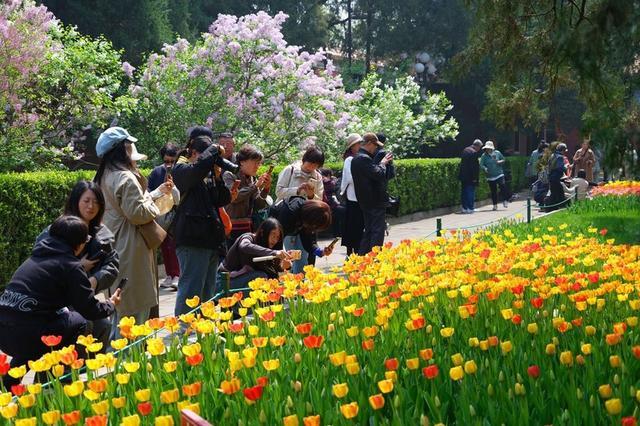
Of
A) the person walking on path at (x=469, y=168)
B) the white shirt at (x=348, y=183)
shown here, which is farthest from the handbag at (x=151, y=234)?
the person walking on path at (x=469, y=168)

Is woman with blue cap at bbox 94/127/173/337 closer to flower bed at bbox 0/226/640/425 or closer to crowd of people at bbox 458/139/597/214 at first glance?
flower bed at bbox 0/226/640/425

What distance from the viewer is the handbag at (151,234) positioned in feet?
22.4

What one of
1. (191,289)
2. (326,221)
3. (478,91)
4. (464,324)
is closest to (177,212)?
(191,289)

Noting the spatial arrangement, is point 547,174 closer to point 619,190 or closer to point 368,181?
point 619,190

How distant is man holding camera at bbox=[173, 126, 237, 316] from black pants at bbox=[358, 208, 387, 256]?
140 inches

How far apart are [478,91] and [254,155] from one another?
100 feet

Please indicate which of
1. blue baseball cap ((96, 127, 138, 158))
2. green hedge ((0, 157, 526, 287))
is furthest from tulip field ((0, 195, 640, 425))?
green hedge ((0, 157, 526, 287))

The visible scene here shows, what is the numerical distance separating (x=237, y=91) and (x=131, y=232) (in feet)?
43.7

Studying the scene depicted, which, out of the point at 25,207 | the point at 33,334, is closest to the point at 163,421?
the point at 33,334

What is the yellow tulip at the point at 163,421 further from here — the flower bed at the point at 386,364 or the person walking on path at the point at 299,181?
the person walking on path at the point at 299,181

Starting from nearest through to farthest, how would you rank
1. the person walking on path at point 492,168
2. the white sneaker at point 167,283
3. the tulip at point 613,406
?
1. the tulip at point 613,406
2. the white sneaker at point 167,283
3. the person walking on path at point 492,168

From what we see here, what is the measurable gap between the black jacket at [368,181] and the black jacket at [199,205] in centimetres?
329

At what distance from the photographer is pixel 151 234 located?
22.5 ft

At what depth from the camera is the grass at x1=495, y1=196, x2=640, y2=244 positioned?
1238 centimetres
